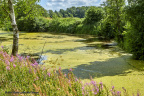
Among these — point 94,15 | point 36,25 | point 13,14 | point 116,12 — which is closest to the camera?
point 13,14

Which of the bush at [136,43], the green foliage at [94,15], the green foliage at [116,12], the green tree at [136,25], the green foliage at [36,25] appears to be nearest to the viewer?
the green tree at [136,25]

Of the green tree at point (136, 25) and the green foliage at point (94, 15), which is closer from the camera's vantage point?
the green tree at point (136, 25)

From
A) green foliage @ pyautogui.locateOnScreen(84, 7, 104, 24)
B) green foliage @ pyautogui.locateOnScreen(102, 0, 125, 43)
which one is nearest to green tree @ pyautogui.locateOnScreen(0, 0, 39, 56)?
green foliage @ pyautogui.locateOnScreen(102, 0, 125, 43)

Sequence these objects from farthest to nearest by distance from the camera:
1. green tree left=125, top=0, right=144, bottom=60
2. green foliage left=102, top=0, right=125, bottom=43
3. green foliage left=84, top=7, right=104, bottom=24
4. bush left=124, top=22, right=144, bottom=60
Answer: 1. green foliage left=84, top=7, right=104, bottom=24
2. green foliage left=102, top=0, right=125, bottom=43
3. bush left=124, top=22, right=144, bottom=60
4. green tree left=125, top=0, right=144, bottom=60

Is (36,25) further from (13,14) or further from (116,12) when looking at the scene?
(13,14)

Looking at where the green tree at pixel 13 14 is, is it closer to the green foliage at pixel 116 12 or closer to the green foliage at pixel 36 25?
the green foliage at pixel 116 12

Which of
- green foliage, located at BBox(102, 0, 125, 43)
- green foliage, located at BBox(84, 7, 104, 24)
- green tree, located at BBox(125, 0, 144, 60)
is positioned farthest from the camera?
green foliage, located at BBox(84, 7, 104, 24)

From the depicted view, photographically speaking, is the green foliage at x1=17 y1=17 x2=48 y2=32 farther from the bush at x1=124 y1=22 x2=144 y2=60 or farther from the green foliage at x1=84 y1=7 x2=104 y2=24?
the bush at x1=124 y1=22 x2=144 y2=60

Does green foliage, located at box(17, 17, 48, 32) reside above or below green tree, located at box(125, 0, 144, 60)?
above

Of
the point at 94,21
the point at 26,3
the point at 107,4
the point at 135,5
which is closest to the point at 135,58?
the point at 135,5

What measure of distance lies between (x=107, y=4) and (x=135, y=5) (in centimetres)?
863

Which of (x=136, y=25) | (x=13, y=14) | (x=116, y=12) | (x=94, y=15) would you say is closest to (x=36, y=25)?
(x=94, y=15)

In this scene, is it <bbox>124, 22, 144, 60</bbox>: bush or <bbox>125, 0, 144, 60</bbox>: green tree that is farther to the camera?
<bbox>124, 22, 144, 60</bbox>: bush

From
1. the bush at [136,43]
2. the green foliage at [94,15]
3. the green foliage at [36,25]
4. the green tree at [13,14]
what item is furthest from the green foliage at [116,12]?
the green foliage at [36,25]
